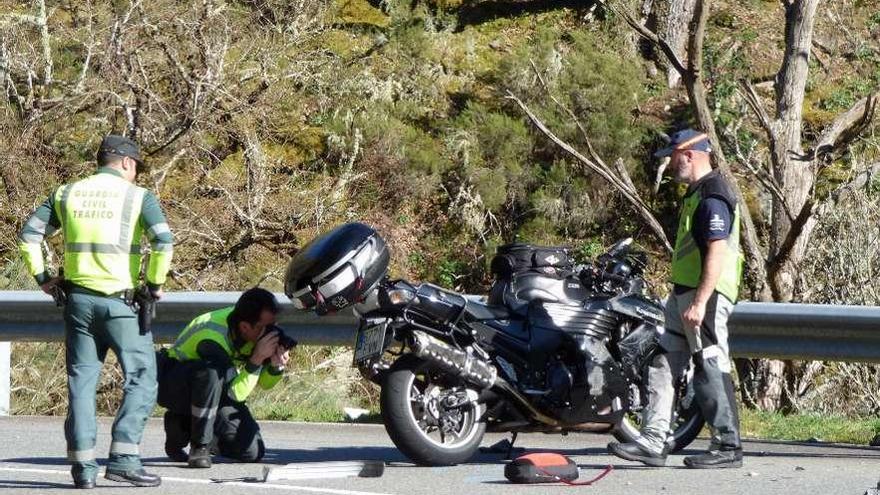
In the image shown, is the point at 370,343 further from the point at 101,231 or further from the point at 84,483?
the point at 84,483

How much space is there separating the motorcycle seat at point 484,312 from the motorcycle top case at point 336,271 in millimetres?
569

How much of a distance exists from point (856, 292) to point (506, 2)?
1034 cm

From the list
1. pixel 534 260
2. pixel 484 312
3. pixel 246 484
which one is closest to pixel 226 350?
pixel 246 484

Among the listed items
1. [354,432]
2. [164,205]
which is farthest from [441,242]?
[354,432]

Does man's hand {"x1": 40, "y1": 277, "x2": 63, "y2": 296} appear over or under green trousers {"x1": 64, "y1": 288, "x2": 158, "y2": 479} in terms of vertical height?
over

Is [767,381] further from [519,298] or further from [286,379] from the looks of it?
[519,298]

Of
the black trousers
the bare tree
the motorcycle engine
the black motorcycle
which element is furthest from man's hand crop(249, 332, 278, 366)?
the bare tree

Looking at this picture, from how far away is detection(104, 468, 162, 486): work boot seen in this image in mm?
7266

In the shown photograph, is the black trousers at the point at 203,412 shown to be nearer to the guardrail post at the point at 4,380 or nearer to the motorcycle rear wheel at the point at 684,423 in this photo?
the motorcycle rear wheel at the point at 684,423

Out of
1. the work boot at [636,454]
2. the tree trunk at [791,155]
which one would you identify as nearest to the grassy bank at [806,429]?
the work boot at [636,454]

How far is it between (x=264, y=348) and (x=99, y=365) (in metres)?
1.04

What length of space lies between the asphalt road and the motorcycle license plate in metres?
0.61

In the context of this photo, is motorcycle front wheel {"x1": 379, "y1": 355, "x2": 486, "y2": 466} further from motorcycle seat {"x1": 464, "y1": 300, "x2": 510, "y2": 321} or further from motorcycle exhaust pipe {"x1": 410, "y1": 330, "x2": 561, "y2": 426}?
motorcycle seat {"x1": 464, "y1": 300, "x2": 510, "y2": 321}

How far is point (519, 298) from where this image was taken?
853 centimetres
